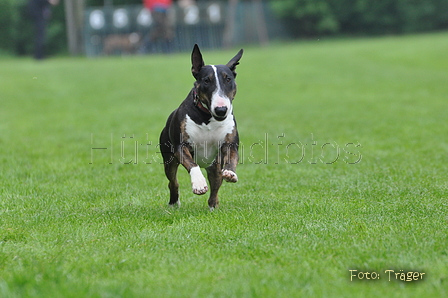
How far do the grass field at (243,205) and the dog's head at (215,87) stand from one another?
3.19 feet

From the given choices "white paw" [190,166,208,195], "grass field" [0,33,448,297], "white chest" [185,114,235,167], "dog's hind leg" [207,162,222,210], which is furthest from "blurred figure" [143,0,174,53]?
"white paw" [190,166,208,195]

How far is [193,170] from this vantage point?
553 cm

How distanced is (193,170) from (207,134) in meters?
0.40

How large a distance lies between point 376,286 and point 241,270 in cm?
87

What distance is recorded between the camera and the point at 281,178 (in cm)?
765

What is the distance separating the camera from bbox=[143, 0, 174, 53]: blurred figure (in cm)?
2812

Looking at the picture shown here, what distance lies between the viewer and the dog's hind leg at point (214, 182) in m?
6.05

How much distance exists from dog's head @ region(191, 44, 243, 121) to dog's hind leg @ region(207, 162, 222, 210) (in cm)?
74

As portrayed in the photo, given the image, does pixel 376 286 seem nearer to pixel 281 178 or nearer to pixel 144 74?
pixel 281 178

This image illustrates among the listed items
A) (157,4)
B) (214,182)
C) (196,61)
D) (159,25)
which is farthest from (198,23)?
(196,61)

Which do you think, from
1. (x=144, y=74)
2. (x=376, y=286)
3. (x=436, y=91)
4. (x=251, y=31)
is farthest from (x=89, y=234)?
(x=251, y=31)

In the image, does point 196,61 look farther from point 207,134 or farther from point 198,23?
point 198,23

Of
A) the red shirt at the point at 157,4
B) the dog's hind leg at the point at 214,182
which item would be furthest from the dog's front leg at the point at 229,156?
the red shirt at the point at 157,4

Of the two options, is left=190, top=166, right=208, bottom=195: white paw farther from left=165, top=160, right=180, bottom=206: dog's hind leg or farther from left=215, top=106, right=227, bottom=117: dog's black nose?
left=165, top=160, right=180, bottom=206: dog's hind leg
